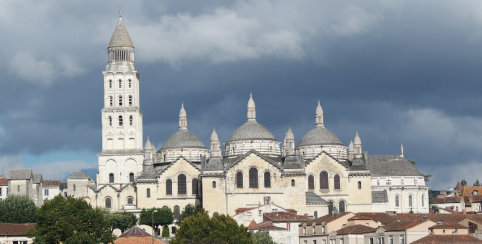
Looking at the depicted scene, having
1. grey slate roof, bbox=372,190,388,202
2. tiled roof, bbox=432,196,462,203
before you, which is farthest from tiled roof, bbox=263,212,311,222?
tiled roof, bbox=432,196,462,203

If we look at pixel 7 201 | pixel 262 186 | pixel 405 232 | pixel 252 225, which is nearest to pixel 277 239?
pixel 252 225

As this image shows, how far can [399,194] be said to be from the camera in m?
121

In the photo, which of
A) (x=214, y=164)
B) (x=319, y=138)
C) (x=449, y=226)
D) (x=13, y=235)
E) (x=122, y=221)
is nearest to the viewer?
(x=449, y=226)

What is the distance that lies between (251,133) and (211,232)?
121 feet

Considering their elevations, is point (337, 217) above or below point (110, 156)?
below

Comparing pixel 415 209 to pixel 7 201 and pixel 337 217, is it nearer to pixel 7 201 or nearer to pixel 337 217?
pixel 337 217

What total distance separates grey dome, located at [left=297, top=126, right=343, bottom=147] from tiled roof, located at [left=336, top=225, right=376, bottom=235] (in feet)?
104

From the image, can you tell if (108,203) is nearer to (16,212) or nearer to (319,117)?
(16,212)

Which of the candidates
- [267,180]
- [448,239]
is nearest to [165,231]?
[267,180]

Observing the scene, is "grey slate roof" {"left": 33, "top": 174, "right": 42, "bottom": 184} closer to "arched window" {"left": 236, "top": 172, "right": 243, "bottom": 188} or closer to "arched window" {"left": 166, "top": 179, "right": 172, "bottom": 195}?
"arched window" {"left": 166, "top": 179, "right": 172, "bottom": 195}

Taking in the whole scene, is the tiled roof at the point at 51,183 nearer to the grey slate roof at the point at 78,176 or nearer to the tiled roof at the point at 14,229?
the grey slate roof at the point at 78,176

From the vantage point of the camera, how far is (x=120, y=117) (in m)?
124

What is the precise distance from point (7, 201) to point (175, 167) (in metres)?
20.8

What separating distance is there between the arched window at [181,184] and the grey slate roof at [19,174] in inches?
877
